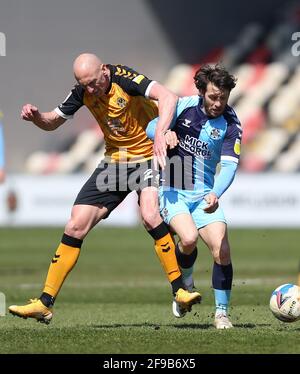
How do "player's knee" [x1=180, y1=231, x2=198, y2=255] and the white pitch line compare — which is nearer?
"player's knee" [x1=180, y1=231, x2=198, y2=255]

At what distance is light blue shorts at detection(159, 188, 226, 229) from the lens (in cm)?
899

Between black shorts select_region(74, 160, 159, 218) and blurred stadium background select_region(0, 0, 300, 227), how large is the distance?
75.3 ft

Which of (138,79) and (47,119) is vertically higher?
(138,79)

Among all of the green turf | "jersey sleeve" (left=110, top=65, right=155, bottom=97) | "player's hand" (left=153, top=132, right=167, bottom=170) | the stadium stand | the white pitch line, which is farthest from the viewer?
the stadium stand

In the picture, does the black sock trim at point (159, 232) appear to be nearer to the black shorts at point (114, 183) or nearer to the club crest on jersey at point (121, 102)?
the black shorts at point (114, 183)

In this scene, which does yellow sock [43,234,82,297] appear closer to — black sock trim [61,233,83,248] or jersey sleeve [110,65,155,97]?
black sock trim [61,233,83,248]

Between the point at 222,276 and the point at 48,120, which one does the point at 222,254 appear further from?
the point at 48,120

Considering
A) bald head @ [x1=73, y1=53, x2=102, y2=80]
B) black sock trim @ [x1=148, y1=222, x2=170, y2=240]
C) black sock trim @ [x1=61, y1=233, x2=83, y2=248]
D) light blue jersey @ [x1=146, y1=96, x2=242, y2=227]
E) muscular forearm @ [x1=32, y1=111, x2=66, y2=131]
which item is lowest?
black sock trim @ [x1=61, y1=233, x2=83, y2=248]

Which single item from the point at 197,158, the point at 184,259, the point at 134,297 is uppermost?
the point at 197,158

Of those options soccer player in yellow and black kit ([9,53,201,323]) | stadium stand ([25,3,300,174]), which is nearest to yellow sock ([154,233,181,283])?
soccer player in yellow and black kit ([9,53,201,323])

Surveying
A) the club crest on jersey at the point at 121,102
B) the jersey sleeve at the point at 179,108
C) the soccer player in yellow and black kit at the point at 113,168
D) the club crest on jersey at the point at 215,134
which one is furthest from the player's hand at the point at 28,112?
the club crest on jersey at the point at 215,134

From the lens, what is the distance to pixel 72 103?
30.5 ft

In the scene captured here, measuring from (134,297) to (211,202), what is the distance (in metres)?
5.27

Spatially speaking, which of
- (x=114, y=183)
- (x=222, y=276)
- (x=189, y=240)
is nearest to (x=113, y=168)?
(x=114, y=183)
